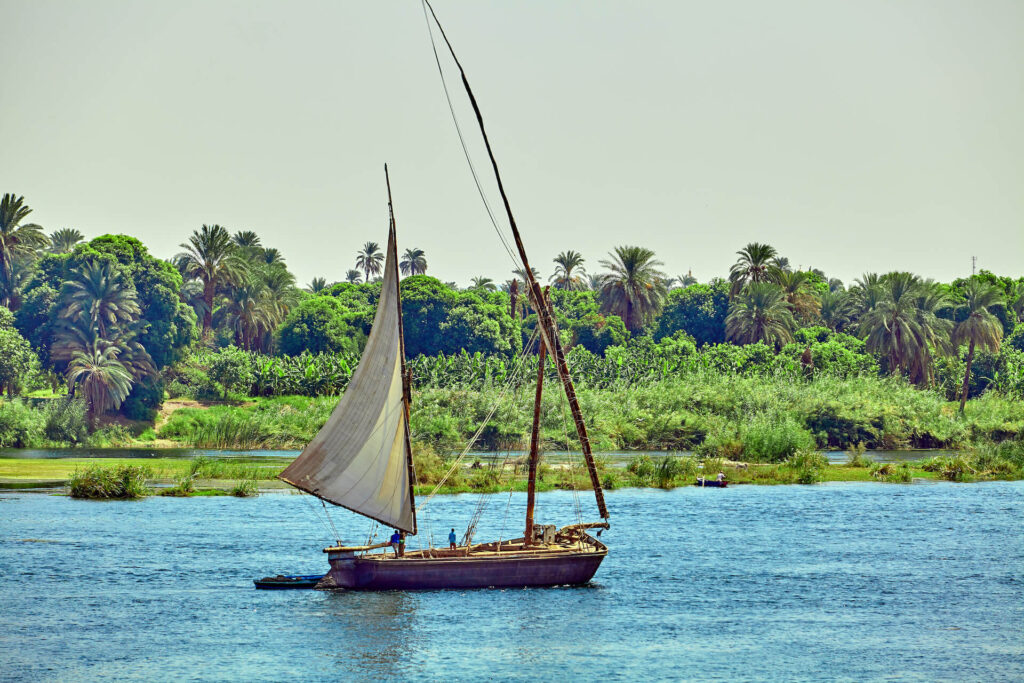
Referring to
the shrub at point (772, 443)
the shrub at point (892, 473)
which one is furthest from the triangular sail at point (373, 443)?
the shrub at point (772, 443)

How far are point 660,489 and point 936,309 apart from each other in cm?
6717

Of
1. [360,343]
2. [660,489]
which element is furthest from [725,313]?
[660,489]

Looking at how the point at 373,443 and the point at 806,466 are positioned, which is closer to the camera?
the point at 373,443

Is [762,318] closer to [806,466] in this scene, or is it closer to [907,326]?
[907,326]

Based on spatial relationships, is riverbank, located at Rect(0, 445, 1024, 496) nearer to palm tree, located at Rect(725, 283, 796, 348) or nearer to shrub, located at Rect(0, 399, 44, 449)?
shrub, located at Rect(0, 399, 44, 449)

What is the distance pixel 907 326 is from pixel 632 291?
126 ft

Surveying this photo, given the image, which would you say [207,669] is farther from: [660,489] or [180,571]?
[660,489]

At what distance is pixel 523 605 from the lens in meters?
43.1

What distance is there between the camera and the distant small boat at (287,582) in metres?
44.7

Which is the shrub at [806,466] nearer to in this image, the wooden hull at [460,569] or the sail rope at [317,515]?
the sail rope at [317,515]

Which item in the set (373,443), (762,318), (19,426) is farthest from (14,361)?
(762,318)

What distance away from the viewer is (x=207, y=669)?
35.3m

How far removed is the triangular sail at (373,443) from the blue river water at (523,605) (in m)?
3.47

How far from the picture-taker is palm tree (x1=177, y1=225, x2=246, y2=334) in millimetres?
136000
